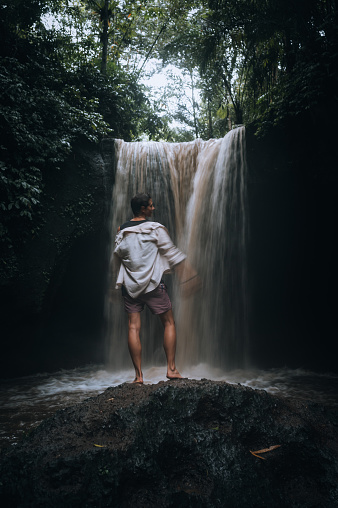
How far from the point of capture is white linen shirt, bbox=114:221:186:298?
3.47 meters

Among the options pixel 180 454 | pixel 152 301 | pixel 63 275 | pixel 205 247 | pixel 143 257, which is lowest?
pixel 180 454

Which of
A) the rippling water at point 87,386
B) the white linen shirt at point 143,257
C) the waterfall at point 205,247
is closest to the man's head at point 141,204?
the white linen shirt at point 143,257

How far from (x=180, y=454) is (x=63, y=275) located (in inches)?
196

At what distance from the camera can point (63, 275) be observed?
6.51 m

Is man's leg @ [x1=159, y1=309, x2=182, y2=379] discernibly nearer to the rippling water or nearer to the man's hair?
the man's hair

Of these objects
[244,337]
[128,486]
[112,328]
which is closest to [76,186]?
[112,328]

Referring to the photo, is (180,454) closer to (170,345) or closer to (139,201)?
(170,345)

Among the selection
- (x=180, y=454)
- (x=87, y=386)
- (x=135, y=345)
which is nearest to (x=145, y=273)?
(x=135, y=345)

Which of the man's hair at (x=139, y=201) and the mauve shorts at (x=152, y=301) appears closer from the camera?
the mauve shorts at (x=152, y=301)

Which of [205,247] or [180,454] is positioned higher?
[205,247]

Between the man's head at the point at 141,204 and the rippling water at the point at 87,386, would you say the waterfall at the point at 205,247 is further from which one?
the man's head at the point at 141,204

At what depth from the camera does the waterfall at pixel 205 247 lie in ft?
21.3

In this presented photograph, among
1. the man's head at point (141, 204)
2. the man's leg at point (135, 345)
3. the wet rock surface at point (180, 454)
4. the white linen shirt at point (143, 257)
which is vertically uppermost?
the man's head at point (141, 204)

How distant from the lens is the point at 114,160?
712 centimetres
